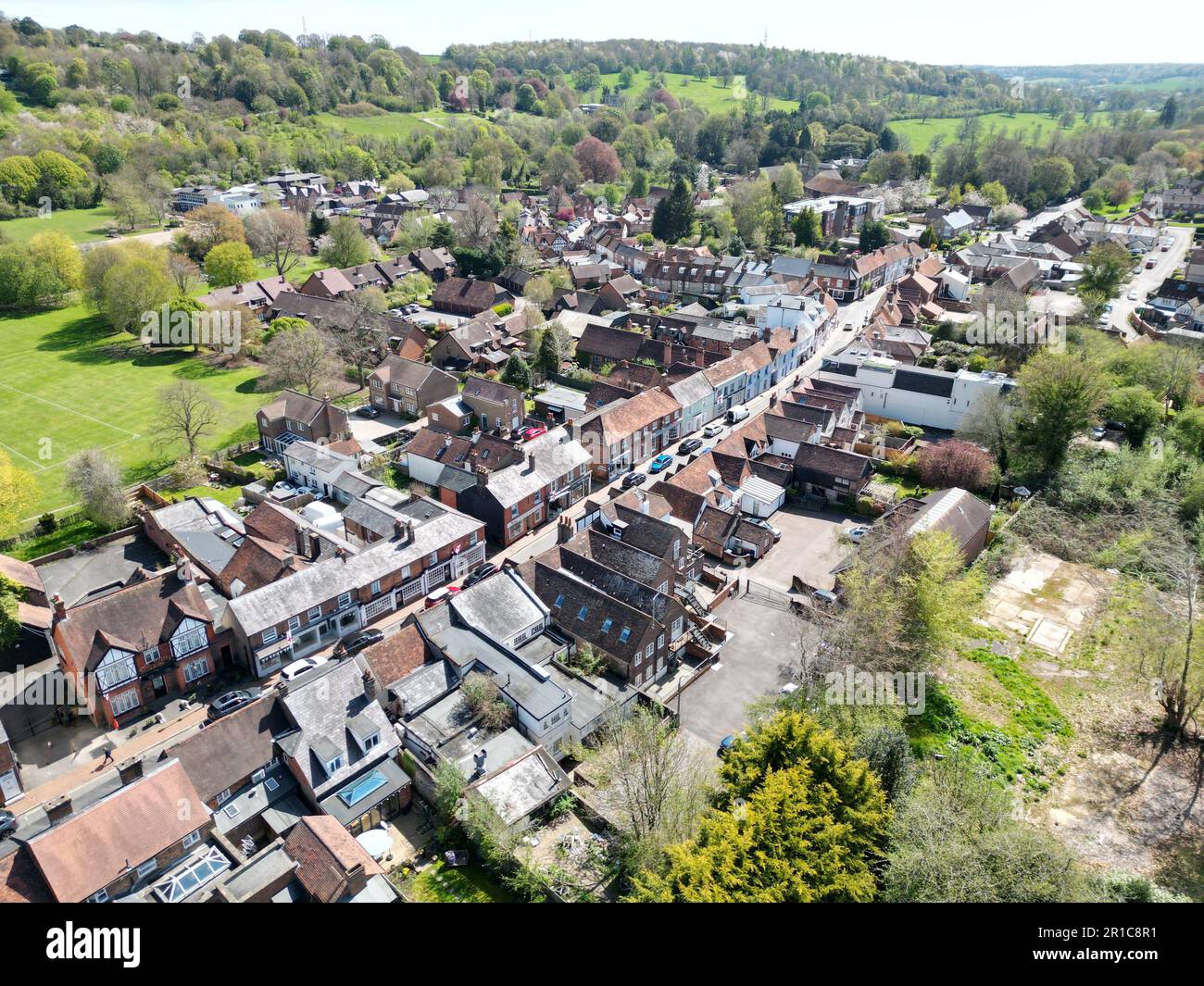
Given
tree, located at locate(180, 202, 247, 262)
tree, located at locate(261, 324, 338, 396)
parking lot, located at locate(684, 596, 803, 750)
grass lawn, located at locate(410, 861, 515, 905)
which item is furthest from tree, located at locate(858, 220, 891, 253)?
grass lawn, located at locate(410, 861, 515, 905)

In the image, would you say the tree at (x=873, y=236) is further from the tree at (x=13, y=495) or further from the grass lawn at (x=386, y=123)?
the grass lawn at (x=386, y=123)

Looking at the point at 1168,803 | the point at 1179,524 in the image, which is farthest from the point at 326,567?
the point at 1179,524

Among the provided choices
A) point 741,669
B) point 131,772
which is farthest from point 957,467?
point 131,772

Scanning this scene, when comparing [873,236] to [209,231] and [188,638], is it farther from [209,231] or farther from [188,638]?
[188,638]

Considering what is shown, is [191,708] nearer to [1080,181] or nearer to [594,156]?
[594,156]

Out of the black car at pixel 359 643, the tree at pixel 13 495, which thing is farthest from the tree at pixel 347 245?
the black car at pixel 359 643

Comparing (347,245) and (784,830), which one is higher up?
(347,245)
